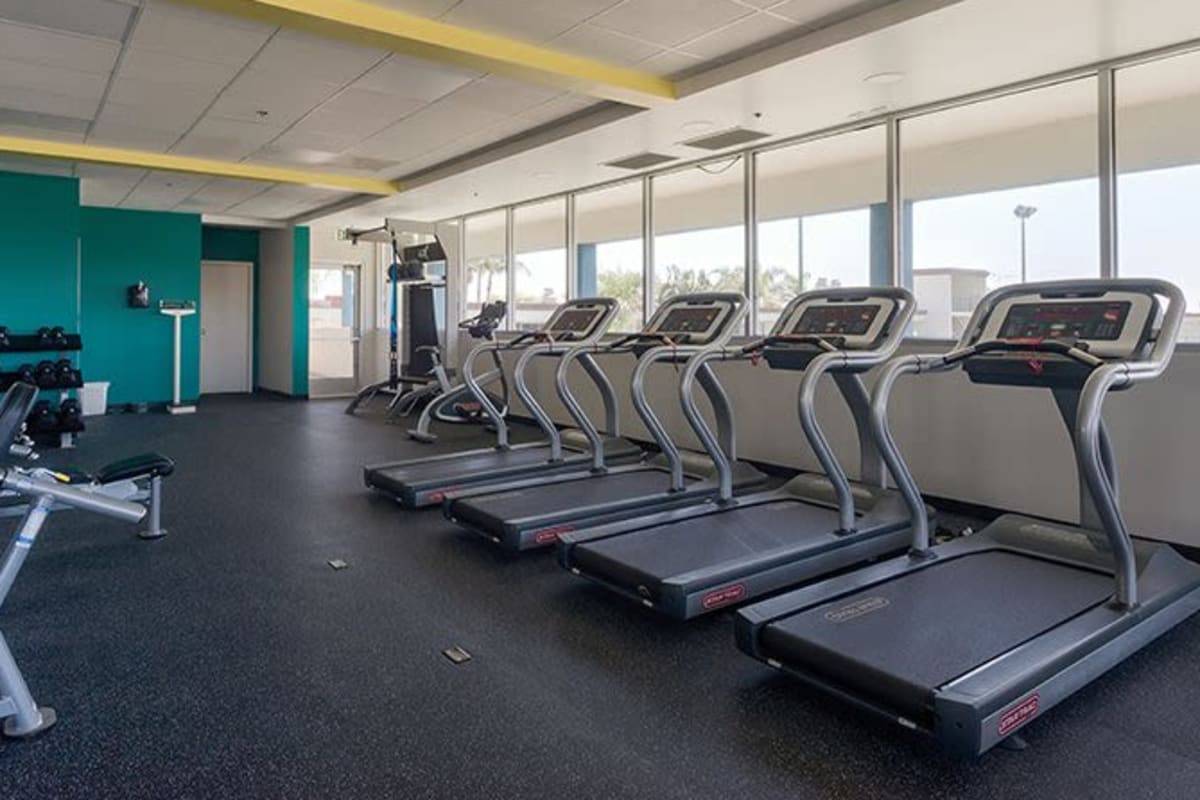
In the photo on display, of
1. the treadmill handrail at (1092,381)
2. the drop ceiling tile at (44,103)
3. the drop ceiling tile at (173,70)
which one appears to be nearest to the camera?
the treadmill handrail at (1092,381)

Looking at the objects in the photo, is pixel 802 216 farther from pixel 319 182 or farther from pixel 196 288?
pixel 196 288

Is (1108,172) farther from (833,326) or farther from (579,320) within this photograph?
(579,320)

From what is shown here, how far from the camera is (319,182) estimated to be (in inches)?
332

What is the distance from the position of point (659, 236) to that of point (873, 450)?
4.32 m

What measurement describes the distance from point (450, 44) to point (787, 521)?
317 centimetres

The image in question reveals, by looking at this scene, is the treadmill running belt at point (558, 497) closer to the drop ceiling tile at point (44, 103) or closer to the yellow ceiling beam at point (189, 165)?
the drop ceiling tile at point (44, 103)

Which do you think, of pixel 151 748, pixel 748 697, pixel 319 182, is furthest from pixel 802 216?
pixel 151 748

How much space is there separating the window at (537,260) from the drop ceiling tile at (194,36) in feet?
15.7

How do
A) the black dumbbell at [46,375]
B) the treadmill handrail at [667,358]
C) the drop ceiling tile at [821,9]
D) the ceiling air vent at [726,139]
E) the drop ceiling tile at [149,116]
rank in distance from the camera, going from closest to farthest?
the drop ceiling tile at [821,9]
the treadmill handrail at [667,358]
the drop ceiling tile at [149,116]
the ceiling air vent at [726,139]
the black dumbbell at [46,375]

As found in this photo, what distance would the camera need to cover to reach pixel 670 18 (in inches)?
166

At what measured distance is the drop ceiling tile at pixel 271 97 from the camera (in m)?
5.23

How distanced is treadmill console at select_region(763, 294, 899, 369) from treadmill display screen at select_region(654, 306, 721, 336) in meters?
0.69

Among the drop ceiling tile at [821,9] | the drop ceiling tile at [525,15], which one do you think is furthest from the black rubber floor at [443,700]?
the drop ceiling tile at [821,9]

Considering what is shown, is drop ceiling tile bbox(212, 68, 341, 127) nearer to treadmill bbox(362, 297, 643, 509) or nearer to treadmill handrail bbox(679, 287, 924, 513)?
treadmill bbox(362, 297, 643, 509)
